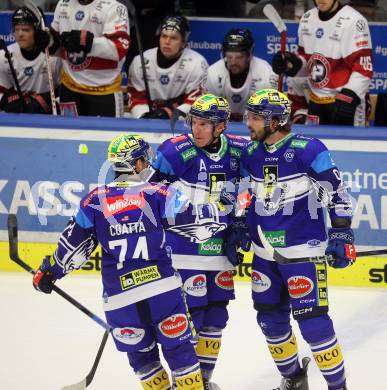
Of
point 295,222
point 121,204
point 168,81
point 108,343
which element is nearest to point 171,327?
point 121,204

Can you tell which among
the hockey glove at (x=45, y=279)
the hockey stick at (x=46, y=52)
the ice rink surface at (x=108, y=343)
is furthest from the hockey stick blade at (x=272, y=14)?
the hockey glove at (x=45, y=279)

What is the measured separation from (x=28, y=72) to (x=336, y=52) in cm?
234

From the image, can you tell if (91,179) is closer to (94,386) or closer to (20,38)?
(20,38)

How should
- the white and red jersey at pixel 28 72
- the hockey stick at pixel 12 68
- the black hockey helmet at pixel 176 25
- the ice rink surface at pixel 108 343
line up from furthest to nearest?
the white and red jersey at pixel 28 72 < the hockey stick at pixel 12 68 < the black hockey helmet at pixel 176 25 < the ice rink surface at pixel 108 343

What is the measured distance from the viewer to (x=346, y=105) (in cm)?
775

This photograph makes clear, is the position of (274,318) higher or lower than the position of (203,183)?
lower

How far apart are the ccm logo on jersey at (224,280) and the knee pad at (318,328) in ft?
1.47

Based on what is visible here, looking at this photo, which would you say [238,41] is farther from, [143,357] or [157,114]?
[143,357]

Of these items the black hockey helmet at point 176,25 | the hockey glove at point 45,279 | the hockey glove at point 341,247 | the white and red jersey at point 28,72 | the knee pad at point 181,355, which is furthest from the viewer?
the white and red jersey at point 28,72

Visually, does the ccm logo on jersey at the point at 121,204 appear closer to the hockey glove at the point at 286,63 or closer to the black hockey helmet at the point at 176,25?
the hockey glove at the point at 286,63

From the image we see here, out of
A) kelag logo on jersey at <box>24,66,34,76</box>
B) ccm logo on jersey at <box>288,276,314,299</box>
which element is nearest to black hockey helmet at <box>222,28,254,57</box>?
kelag logo on jersey at <box>24,66,34,76</box>

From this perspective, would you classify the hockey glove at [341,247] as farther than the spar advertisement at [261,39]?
No

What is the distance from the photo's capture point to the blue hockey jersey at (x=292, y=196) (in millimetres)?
5637

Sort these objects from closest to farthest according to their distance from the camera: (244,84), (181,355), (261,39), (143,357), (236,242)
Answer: (181,355) → (143,357) → (236,242) → (244,84) → (261,39)
